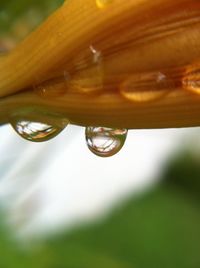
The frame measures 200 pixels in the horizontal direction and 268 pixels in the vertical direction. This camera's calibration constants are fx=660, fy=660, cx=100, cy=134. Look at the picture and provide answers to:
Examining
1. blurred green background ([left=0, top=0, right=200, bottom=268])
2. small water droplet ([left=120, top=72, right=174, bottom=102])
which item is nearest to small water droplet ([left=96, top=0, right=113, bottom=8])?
small water droplet ([left=120, top=72, right=174, bottom=102])

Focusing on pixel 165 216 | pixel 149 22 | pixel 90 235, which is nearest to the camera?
pixel 149 22

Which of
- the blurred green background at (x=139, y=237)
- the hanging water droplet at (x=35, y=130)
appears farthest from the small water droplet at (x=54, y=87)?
the blurred green background at (x=139, y=237)

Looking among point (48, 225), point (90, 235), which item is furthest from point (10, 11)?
point (90, 235)

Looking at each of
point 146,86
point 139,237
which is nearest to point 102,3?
point 146,86

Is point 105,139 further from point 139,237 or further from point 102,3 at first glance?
point 139,237

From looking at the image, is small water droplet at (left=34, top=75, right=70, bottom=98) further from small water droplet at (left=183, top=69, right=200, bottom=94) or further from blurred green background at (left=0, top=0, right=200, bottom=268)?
blurred green background at (left=0, top=0, right=200, bottom=268)

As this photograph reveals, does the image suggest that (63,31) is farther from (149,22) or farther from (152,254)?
(152,254)

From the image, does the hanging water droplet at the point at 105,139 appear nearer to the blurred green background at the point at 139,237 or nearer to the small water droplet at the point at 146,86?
the small water droplet at the point at 146,86
